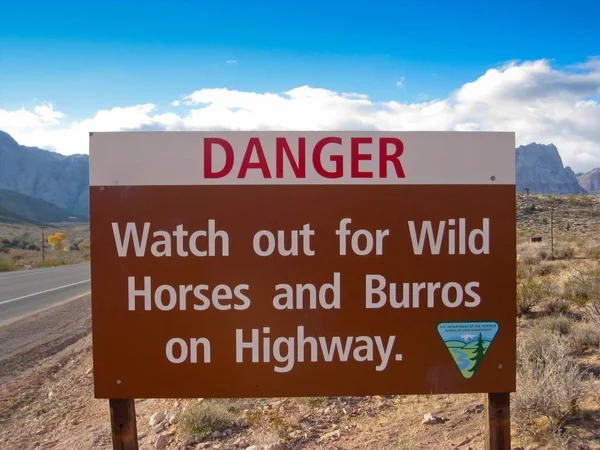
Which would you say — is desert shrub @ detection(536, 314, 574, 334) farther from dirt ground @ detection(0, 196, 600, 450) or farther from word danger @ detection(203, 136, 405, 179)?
word danger @ detection(203, 136, 405, 179)

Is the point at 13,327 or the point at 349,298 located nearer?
the point at 349,298

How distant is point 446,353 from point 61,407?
4539 millimetres

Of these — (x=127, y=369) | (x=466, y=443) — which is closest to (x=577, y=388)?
(x=466, y=443)

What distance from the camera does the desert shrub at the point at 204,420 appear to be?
3.85 meters

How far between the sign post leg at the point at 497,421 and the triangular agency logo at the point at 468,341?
0.69ft

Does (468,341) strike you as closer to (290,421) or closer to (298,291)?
(298,291)

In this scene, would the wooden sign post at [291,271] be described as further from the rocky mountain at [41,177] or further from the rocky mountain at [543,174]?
the rocky mountain at [543,174]

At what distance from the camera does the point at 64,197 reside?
131 metres

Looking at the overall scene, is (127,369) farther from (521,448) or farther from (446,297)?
(521,448)

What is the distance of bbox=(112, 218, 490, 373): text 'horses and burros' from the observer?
248 centimetres

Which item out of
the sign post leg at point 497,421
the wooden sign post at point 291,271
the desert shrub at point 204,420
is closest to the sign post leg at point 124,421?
the wooden sign post at point 291,271

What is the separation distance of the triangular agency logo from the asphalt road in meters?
9.90

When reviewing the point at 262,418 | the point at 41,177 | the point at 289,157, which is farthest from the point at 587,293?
the point at 41,177

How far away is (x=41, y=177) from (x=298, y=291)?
148579mm
